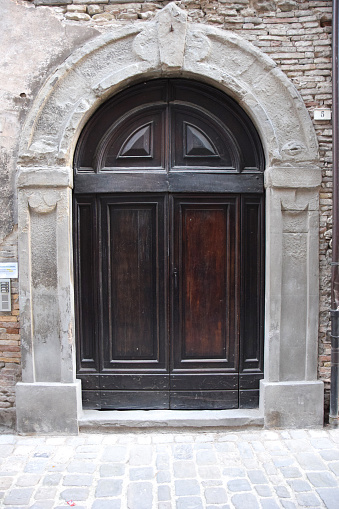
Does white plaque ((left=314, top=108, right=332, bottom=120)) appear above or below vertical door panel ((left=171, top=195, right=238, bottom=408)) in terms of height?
above

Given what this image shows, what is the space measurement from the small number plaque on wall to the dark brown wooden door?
2.21 ft

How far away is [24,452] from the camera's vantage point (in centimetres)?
337

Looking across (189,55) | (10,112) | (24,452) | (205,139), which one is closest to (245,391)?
(24,452)

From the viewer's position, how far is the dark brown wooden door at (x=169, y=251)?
151 inches

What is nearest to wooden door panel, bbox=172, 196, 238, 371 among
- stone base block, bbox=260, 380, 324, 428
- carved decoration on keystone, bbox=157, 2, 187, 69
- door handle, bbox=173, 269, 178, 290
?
door handle, bbox=173, 269, 178, 290

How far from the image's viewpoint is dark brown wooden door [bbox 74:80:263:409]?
3.84m

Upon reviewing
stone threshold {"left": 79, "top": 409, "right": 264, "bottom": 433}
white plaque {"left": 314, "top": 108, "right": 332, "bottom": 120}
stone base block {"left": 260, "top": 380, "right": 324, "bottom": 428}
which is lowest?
stone threshold {"left": 79, "top": 409, "right": 264, "bottom": 433}

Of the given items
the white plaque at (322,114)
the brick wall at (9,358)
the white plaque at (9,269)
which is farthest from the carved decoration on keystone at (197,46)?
the brick wall at (9,358)

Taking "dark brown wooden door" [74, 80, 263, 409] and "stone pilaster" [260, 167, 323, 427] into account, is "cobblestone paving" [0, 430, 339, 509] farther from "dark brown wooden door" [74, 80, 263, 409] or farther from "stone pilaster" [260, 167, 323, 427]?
"dark brown wooden door" [74, 80, 263, 409]

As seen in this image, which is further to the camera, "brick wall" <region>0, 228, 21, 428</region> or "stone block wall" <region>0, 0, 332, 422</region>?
"brick wall" <region>0, 228, 21, 428</region>

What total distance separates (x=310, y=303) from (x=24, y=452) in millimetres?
3043

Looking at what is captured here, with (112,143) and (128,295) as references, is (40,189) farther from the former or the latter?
(128,295)

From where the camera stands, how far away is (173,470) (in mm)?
3057

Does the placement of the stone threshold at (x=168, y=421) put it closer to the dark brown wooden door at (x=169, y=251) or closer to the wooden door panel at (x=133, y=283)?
the dark brown wooden door at (x=169, y=251)
